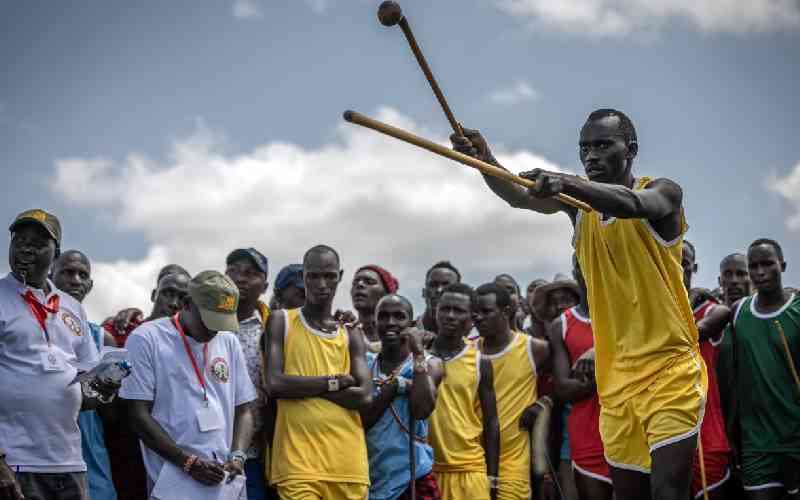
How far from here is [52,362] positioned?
571 centimetres

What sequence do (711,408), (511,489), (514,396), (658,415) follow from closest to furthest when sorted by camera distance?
(658,415) → (711,408) → (511,489) → (514,396)

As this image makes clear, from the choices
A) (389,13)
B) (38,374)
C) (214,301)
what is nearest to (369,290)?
(214,301)

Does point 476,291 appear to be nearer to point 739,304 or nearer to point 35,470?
point 739,304

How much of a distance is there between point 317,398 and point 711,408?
3.16 metres

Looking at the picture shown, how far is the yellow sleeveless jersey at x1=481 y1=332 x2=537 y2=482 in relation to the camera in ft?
26.4

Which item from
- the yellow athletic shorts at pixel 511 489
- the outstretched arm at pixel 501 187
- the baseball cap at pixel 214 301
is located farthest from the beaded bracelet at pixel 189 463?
the yellow athletic shorts at pixel 511 489

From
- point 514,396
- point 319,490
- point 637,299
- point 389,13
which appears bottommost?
point 319,490

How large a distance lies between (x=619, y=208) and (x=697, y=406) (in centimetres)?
124

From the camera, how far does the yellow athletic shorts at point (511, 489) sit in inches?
313

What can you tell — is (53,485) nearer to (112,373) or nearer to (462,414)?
(112,373)

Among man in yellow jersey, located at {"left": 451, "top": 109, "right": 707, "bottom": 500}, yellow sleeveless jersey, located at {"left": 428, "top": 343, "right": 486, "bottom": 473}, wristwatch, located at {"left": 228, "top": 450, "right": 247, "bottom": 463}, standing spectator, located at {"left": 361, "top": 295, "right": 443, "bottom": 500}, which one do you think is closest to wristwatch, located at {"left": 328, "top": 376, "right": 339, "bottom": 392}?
standing spectator, located at {"left": 361, "top": 295, "right": 443, "bottom": 500}

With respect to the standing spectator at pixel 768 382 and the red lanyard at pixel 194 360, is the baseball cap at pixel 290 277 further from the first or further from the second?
the standing spectator at pixel 768 382

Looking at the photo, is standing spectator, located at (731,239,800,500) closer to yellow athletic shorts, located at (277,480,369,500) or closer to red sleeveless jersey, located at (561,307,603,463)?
red sleeveless jersey, located at (561,307,603,463)

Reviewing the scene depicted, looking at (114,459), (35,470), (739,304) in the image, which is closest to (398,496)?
(114,459)
